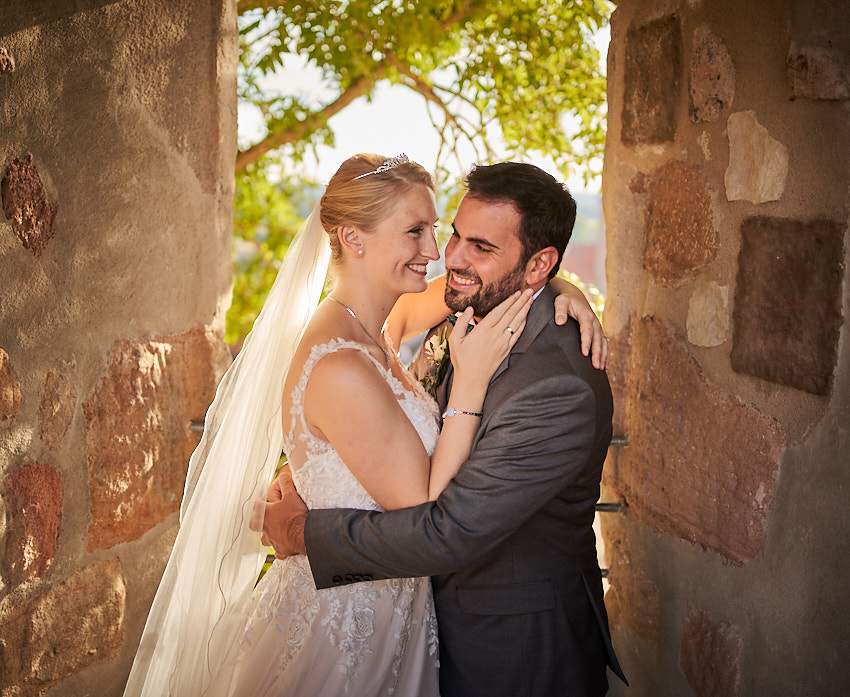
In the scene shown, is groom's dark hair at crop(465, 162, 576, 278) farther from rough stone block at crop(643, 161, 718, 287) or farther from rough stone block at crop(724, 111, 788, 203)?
rough stone block at crop(724, 111, 788, 203)

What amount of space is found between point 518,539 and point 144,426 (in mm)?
1100

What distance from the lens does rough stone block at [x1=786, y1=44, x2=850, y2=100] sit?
1412 millimetres

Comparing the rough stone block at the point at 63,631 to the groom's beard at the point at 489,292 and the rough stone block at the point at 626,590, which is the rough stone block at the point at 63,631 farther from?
the rough stone block at the point at 626,590

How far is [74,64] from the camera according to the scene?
1.82 metres

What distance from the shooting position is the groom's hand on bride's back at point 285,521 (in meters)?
2.10

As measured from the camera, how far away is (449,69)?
434 cm

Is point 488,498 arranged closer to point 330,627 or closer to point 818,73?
point 330,627

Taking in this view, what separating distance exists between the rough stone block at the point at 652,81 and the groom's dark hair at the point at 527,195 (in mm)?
295

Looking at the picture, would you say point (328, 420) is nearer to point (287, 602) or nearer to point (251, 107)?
point (287, 602)

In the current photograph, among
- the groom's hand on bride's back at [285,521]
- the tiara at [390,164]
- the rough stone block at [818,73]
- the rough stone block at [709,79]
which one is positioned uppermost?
the rough stone block at [709,79]

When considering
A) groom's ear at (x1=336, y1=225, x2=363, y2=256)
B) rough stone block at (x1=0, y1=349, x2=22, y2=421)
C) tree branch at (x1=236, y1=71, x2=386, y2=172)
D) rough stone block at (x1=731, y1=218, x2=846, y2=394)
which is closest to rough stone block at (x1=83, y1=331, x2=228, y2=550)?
rough stone block at (x1=0, y1=349, x2=22, y2=421)

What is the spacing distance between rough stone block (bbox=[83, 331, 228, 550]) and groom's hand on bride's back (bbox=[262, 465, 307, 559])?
33 cm

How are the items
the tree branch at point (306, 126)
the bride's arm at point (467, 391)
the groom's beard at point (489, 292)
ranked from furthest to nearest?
the tree branch at point (306, 126)
the groom's beard at point (489, 292)
the bride's arm at point (467, 391)

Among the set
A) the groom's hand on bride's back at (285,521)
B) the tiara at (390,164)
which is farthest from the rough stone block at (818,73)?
the groom's hand on bride's back at (285,521)
